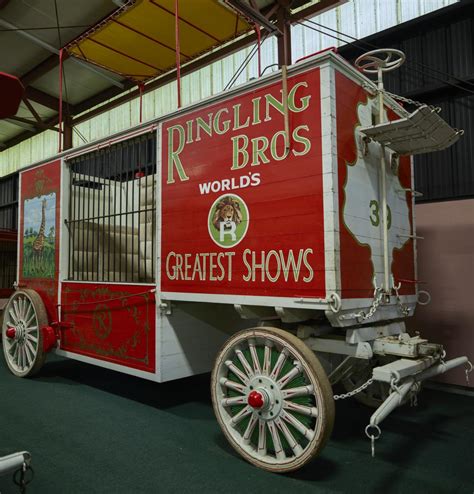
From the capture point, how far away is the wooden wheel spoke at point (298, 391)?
2.62m

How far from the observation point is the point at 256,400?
2.75 metres

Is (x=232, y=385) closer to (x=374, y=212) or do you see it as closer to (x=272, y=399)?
(x=272, y=399)

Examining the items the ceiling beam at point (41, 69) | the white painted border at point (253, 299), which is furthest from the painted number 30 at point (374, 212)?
the ceiling beam at point (41, 69)

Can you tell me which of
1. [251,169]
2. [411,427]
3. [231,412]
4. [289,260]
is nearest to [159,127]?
[251,169]

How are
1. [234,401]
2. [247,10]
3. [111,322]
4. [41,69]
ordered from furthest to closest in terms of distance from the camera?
[41,69]
[111,322]
[247,10]
[234,401]

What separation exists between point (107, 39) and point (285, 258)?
330cm

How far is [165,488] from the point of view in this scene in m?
2.56

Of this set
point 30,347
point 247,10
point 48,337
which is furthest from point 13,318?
point 247,10

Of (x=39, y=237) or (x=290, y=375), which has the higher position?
(x=39, y=237)

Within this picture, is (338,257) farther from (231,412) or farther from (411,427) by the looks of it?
(411,427)

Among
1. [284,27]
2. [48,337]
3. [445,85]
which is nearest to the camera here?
[48,337]

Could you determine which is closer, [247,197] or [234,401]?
[234,401]

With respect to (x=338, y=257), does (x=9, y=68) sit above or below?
above

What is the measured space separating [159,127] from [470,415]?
365 centimetres
